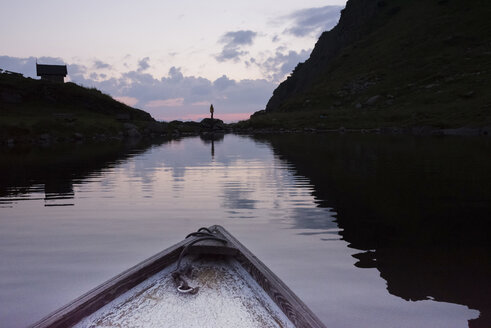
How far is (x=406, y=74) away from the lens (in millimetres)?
86125

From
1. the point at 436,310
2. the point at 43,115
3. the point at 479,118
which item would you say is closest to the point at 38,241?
the point at 436,310

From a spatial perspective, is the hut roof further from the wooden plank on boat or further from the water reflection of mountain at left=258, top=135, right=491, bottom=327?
the wooden plank on boat

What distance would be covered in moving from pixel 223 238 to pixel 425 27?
373 ft

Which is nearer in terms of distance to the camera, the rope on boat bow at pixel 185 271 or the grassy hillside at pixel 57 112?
the rope on boat bow at pixel 185 271

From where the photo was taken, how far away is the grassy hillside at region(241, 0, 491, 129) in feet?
207

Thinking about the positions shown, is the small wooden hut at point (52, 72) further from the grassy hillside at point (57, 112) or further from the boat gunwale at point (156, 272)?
the boat gunwale at point (156, 272)

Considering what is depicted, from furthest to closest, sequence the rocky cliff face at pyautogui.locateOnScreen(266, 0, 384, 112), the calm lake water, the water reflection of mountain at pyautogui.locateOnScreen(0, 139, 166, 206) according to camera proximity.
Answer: the rocky cliff face at pyautogui.locateOnScreen(266, 0, 384, 112), the water reflection of mountain at pyautogui.locateOnScreen(0, 139, 166, 206), the calm lake water

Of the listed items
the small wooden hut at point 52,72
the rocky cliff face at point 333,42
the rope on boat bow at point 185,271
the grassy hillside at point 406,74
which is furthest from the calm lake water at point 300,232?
the rocky cliff face at point 333,42

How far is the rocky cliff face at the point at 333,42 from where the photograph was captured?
12612cm

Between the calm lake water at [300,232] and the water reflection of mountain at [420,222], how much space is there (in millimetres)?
37

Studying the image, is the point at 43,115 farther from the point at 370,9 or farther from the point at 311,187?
the point at 370,9

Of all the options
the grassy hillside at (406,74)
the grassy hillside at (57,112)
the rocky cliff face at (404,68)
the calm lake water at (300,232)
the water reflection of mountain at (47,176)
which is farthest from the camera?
the rocky cliff face at (404,68)

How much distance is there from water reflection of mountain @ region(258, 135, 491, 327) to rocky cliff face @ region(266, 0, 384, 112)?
107m

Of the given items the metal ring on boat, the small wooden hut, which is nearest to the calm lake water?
the metal ring on boat
